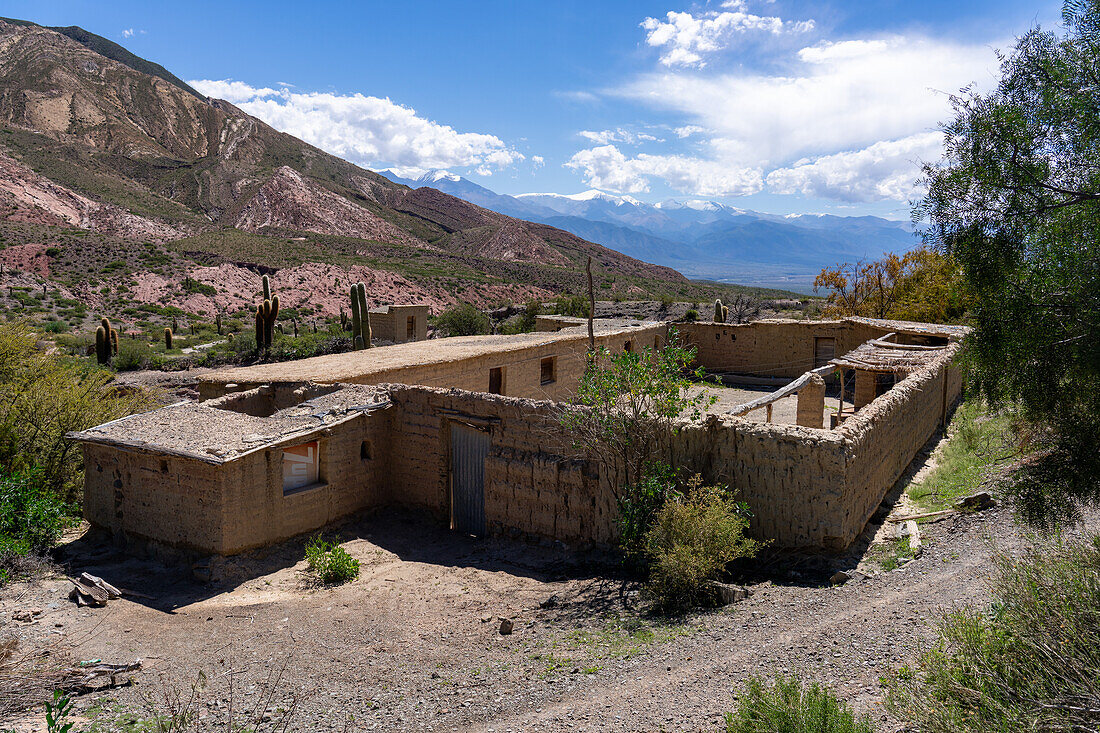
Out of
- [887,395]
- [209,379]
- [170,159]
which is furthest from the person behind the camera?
[170,159]

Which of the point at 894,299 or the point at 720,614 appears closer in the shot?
the point at 720,614

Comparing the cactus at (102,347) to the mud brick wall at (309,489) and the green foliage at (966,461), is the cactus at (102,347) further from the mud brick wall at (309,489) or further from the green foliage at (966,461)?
the green foliage at (966,461)

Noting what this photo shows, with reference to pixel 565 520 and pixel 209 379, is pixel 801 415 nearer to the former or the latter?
pixel 565 520

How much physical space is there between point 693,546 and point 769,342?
1835 cm

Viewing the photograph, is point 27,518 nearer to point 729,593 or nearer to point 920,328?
point 729,593

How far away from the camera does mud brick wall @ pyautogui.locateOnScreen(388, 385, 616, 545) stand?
33.0ft

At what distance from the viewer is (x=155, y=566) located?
10094mm

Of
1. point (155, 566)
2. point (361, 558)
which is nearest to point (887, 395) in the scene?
point (361, 558)

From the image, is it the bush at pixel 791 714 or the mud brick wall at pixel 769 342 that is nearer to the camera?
the bush at pixel 791 714

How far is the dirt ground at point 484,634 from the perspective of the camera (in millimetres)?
5884

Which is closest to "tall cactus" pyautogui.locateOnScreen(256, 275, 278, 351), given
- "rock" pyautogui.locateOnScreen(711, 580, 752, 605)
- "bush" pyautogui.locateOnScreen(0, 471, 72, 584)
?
"bush" pyautogui.locateOnScreen(0, 471, 72, 584)

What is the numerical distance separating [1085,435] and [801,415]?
8876mm

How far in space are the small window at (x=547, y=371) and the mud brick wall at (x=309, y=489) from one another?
8.46 m

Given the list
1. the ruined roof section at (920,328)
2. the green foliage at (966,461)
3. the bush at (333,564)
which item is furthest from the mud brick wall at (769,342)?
the bush at (333,564)
